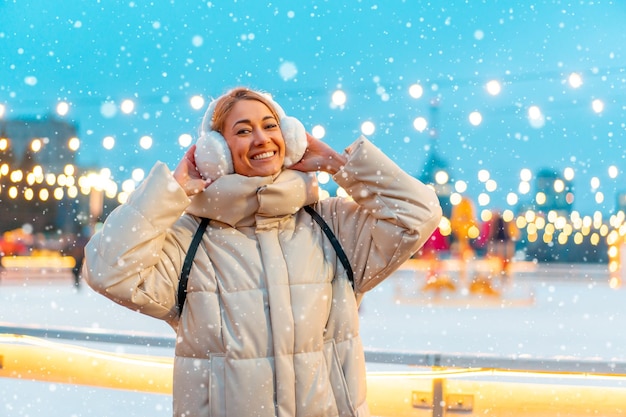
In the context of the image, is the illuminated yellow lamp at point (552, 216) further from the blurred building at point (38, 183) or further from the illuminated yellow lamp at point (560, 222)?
the blurred building at point (38, 183)

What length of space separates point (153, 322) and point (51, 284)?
727cm

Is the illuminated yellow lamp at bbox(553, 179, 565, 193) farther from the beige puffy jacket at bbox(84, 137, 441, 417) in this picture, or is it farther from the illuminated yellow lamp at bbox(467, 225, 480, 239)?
the beige puffy jacket at bbox(84, 137, 441, 417)

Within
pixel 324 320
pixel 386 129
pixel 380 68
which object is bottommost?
pixel 324 320

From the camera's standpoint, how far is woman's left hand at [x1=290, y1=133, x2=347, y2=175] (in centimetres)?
144

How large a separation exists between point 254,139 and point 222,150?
0.06 metres

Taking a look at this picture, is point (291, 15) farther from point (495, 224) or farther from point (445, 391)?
point (445, 391)

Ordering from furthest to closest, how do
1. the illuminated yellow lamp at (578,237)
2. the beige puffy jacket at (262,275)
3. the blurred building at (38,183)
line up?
1. the blurred building at (38,183)
2. the illuminated yellow lamp at (578,237)
3. the beige puffy jacket at (262,275)

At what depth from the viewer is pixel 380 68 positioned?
41.8 meters

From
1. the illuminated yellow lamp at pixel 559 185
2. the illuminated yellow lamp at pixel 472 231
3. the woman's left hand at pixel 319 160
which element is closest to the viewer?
the woman's left hand at pixel 319 160

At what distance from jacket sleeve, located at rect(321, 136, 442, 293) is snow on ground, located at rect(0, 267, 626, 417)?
1.19 meters

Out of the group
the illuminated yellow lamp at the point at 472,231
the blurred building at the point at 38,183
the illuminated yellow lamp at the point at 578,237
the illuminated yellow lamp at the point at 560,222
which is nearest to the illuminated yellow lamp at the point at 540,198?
the illuminated yellow lamp at the point at 560,222

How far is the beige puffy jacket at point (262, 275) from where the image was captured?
1.33m

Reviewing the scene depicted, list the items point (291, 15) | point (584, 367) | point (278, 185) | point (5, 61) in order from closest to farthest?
→ point (278, 185), point (584, 367), point (291, 15), point (5, 61)

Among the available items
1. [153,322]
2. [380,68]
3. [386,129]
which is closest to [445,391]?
[153,322]
